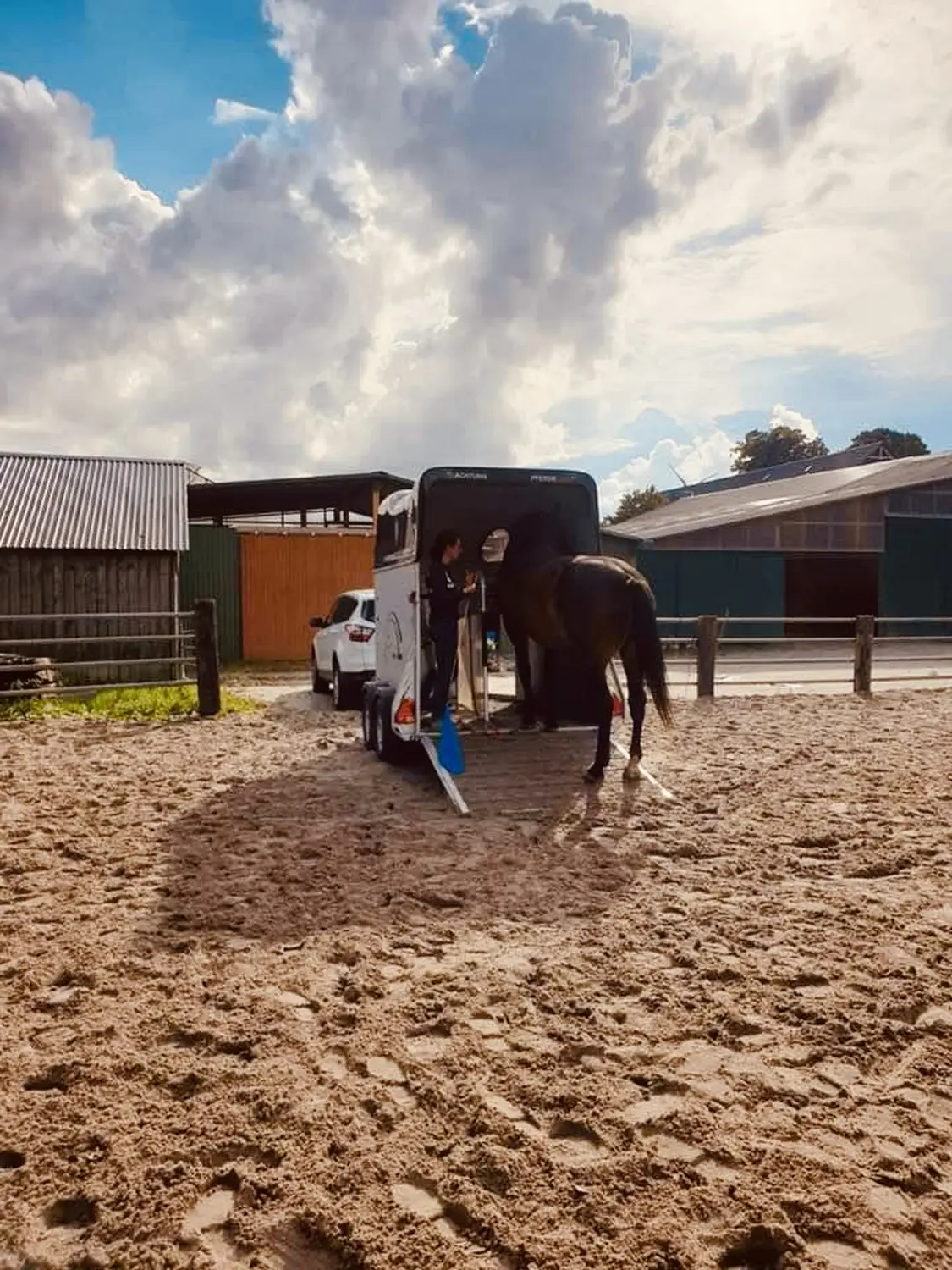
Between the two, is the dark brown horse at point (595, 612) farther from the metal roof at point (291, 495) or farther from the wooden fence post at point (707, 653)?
the metal roof at point (291, 495)

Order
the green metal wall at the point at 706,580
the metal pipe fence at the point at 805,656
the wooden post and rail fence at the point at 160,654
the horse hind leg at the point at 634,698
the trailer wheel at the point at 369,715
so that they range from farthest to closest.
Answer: the green metal wall at the point at 706,580, the metal pipe fence at the point at 805,656, the wooden post and rail fence at the point at 160,654, the trailer wheel at the point at 369,715, the horse hind leg at the point at 634,698

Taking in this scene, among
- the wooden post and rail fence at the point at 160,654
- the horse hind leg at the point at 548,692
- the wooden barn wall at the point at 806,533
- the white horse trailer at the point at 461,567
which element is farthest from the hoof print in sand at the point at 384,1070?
the wooden barn wall at the point at 806,533

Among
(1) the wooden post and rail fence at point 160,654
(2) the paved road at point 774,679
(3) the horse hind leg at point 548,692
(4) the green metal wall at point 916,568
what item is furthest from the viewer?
(4) the green metal wall at point 916,568

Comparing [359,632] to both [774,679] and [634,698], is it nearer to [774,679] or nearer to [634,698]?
[634,698]

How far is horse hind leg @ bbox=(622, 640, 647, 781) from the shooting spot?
6998 mm

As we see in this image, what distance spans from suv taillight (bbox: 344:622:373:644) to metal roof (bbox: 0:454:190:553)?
4429 millimetres

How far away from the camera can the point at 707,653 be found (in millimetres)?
11820

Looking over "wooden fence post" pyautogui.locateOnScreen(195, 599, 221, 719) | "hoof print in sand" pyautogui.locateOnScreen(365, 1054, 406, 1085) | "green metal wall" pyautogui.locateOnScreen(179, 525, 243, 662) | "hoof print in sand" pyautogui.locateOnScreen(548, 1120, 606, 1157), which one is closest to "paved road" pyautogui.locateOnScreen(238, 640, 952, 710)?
"wooden fence post" pyautogui.locateOnScreen(195, 599, 221, 719)

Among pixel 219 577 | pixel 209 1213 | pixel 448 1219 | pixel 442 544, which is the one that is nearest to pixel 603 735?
pixel 442 544

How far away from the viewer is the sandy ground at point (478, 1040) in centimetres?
214

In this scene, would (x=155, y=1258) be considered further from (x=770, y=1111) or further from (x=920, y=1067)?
(x=920, y=1067)

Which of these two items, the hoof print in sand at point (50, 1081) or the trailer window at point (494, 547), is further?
the trailer window at point (494, 547)

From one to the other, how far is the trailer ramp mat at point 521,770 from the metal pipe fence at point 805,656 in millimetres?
1928

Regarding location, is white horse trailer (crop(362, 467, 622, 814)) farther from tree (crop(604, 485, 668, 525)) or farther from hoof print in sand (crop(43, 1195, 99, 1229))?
tree (crop(604, 485, 668, 525))
